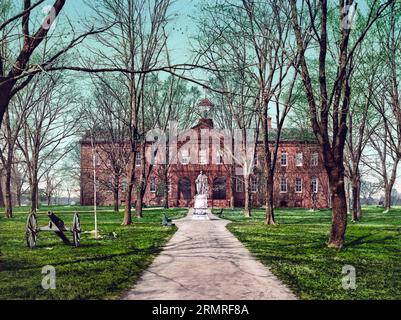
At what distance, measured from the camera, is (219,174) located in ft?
158

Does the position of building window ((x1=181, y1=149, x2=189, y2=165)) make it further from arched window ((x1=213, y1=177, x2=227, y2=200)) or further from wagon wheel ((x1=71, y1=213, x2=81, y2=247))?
wagon wheel ((x1=71, y1=213, x2=81, y2=247))

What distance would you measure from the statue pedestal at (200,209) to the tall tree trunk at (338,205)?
48.1 feet

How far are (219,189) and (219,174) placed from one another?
198 cm

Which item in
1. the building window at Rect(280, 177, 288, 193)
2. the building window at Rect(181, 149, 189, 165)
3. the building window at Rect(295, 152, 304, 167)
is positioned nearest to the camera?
the building window at Rect(181, 149, 189, 165)

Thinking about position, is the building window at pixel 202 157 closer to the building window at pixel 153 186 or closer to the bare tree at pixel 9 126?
the building window at pixel 153 186

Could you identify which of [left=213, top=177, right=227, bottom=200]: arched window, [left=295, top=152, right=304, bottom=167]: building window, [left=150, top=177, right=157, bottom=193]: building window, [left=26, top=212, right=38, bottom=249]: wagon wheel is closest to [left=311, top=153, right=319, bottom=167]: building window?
[left=295, top=152, right=304, bottom=167]: building window

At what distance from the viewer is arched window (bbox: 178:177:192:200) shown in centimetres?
4831

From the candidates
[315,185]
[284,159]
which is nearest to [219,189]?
[284,159]

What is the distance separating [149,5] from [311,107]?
39.6ft

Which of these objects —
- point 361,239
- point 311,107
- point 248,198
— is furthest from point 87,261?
point 248,198

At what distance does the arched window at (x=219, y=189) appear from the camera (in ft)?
159

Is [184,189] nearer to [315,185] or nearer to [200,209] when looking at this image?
[315,185]

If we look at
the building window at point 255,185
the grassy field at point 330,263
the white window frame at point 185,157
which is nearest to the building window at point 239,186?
the building window at point 255,185
